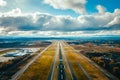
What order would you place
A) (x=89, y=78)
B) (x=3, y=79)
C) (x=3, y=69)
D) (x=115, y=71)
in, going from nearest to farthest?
(x=3, y=79), (x=89, y=78), (x=115, y=71), (x=3, y=69)

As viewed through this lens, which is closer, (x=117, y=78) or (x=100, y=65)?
(x=117, y=78)

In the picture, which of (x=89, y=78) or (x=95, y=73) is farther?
(x=95, y=73)

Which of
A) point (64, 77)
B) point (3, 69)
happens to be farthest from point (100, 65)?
point (3, 69)

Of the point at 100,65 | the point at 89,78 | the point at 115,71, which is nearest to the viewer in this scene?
the point at 89,78

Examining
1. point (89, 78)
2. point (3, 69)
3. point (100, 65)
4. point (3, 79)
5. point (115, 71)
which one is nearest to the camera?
point (3, 79)

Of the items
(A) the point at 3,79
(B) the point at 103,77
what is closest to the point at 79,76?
(B) the point at 103,77

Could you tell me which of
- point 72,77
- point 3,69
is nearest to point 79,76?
point 72,77

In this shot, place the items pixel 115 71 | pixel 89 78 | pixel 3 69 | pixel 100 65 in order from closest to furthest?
pixel 89 78, pixel 115 71, pixel 3 69, pixel 100 65

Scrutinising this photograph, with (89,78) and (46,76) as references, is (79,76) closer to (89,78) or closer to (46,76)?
(89,78)

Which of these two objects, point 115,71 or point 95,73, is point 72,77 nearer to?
point 95,73
